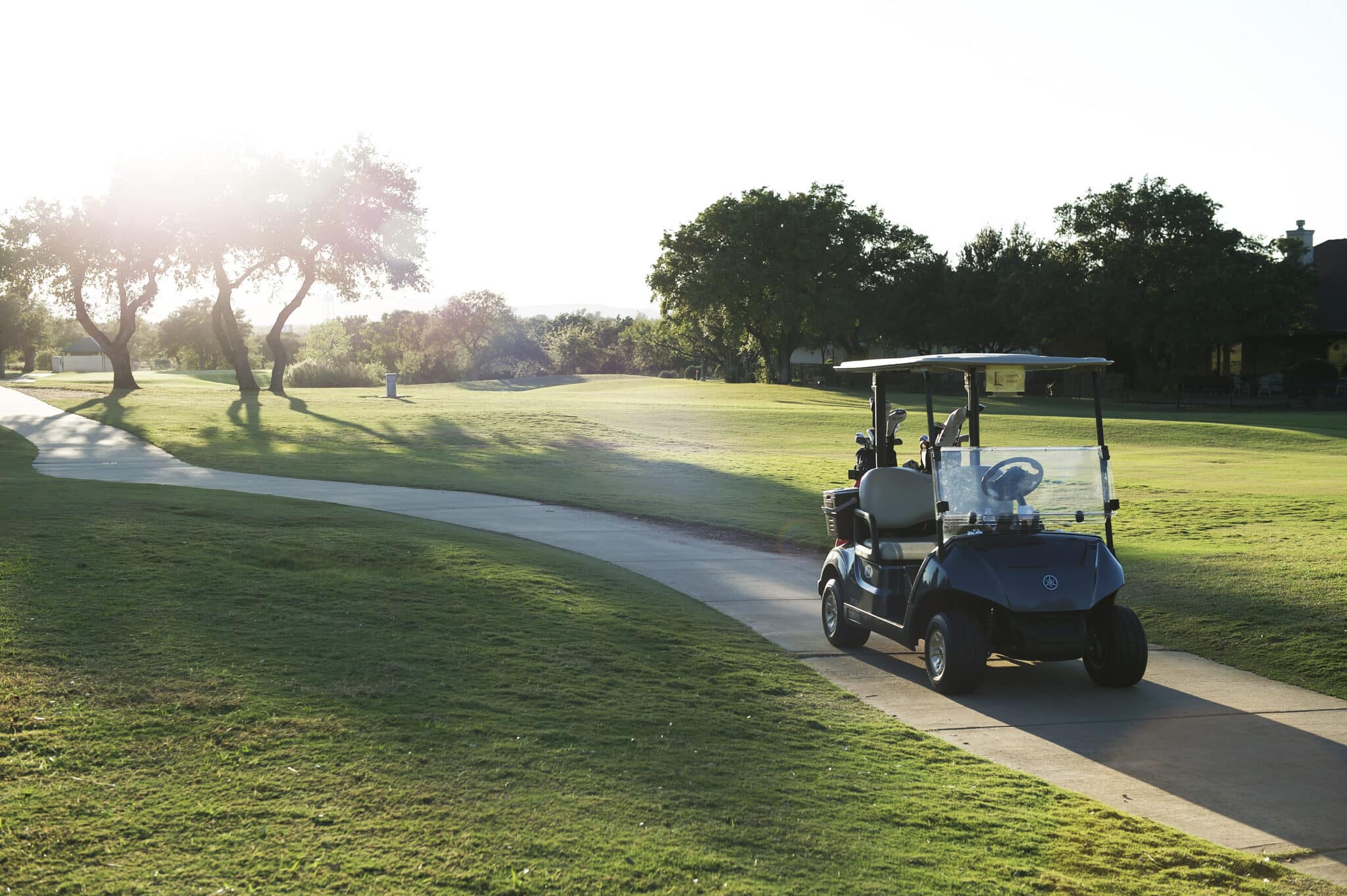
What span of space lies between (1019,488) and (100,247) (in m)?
45.0

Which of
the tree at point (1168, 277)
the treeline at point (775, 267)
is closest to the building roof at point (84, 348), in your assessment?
the treeline at point (775, 267)

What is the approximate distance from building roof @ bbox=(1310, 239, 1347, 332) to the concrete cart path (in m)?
44.3

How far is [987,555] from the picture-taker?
6.91m

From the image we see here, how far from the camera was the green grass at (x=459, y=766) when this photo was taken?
3832 mm

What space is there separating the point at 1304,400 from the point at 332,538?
4177 cm

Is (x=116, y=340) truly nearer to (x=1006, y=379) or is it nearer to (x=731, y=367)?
(x=731, y=367)

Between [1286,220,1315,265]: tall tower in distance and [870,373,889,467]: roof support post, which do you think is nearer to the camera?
[870,373,889,467]: roof support post

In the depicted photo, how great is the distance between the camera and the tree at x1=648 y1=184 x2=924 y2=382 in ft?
186

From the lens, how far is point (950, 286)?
2281 inches

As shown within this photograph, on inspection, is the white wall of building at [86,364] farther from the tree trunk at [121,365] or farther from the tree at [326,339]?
the tree trunk at [121,365]

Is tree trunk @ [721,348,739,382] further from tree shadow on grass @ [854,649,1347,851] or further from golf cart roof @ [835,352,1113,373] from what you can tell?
tree shadow on grass @ [854,649,1347,851]

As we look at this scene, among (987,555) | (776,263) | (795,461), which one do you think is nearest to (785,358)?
(776,263)

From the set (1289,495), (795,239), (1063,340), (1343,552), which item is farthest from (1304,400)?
(1343,552)

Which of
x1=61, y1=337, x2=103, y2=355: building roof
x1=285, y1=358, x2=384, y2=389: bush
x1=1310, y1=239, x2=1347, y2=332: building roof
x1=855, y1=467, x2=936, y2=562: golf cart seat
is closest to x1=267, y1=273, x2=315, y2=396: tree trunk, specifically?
x1=285, y1=358, x2=384, y2=389: bush
